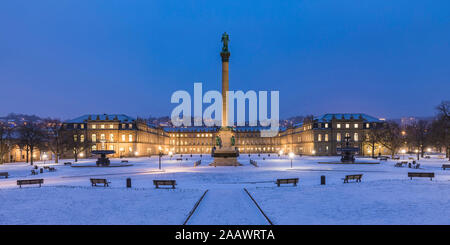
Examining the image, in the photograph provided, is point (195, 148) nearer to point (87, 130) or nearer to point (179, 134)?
point (179, 134)

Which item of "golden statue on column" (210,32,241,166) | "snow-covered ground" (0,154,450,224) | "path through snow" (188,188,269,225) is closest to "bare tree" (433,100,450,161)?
"golden statue on column" (210,32,241,166)

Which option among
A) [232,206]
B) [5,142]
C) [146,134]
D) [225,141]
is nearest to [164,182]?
[232,206]

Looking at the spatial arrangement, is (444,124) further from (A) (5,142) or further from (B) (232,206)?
(A) (5,142)

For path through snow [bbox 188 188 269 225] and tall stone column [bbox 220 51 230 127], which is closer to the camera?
path through snow [bbox 188 188 269 225]

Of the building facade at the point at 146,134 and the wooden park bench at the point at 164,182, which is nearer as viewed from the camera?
the wooden park bench at the point at 164,182

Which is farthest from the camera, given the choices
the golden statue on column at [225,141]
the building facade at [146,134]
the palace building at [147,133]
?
the palace building at [147,133]

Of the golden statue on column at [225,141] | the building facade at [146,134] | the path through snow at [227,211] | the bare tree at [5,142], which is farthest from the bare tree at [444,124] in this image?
the bare tree at [5,142]

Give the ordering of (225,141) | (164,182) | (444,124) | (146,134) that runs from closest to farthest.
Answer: (164,182), (225,141), (444,124), (146,134)

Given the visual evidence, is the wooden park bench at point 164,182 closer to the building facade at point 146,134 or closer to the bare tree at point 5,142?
the bare tree at point 5,142

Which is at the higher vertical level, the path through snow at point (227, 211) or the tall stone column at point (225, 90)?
the tall stone column at point (225, 90)

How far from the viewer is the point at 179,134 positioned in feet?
595

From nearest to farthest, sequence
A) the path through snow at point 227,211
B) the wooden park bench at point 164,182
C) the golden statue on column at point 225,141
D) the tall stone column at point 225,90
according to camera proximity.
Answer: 1. the path through snow at point 227,211
2. the wooden park bench at point 164,182
3. the golden statue on column at point 225,141
4. the tall stone column at point 225,90

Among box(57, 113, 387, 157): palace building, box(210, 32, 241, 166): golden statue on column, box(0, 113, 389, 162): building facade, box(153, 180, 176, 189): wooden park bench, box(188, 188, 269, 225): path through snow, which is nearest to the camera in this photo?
box(188, 188, 269, 225): path through snow

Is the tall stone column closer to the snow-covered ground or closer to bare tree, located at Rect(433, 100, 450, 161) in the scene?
the snow-covered ground
